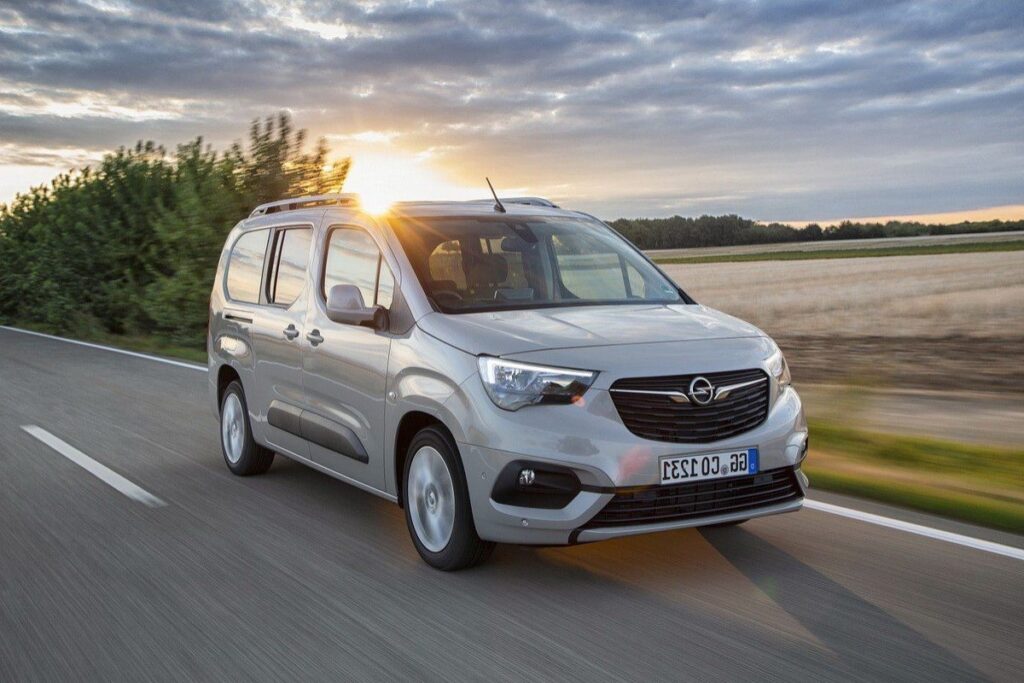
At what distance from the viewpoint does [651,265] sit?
6.37m

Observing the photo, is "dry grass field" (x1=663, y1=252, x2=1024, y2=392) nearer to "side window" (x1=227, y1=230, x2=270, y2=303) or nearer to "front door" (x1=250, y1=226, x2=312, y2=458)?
"side window" (x1=227, y1=230, x2=270, y2=303)

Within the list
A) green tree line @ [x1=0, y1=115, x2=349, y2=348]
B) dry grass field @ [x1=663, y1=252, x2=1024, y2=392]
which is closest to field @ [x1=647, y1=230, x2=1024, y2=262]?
dry grass field @ [x1=663, y1=252, x2=1024, y2=392]

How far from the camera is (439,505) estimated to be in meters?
5.09

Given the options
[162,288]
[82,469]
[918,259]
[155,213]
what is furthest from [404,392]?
[918,259]

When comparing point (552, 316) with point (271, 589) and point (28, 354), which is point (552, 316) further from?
point (28, 354)

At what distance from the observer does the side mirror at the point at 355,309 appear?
17.9 feet

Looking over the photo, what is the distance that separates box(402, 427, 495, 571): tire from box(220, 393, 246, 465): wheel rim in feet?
7.99

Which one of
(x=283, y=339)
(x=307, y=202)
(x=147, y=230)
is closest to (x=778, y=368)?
(x=283, y=339)

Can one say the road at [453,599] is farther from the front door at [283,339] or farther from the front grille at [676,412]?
the front grille at [676,412]

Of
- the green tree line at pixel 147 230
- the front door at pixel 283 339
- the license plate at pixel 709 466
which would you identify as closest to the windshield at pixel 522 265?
the front door at pixel 283 339

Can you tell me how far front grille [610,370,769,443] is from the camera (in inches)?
182

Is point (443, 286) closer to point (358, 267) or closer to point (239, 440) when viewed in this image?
point (358, 267)

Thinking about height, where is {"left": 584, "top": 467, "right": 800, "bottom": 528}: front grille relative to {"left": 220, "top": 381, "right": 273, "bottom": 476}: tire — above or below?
above

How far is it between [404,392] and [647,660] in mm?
1884
